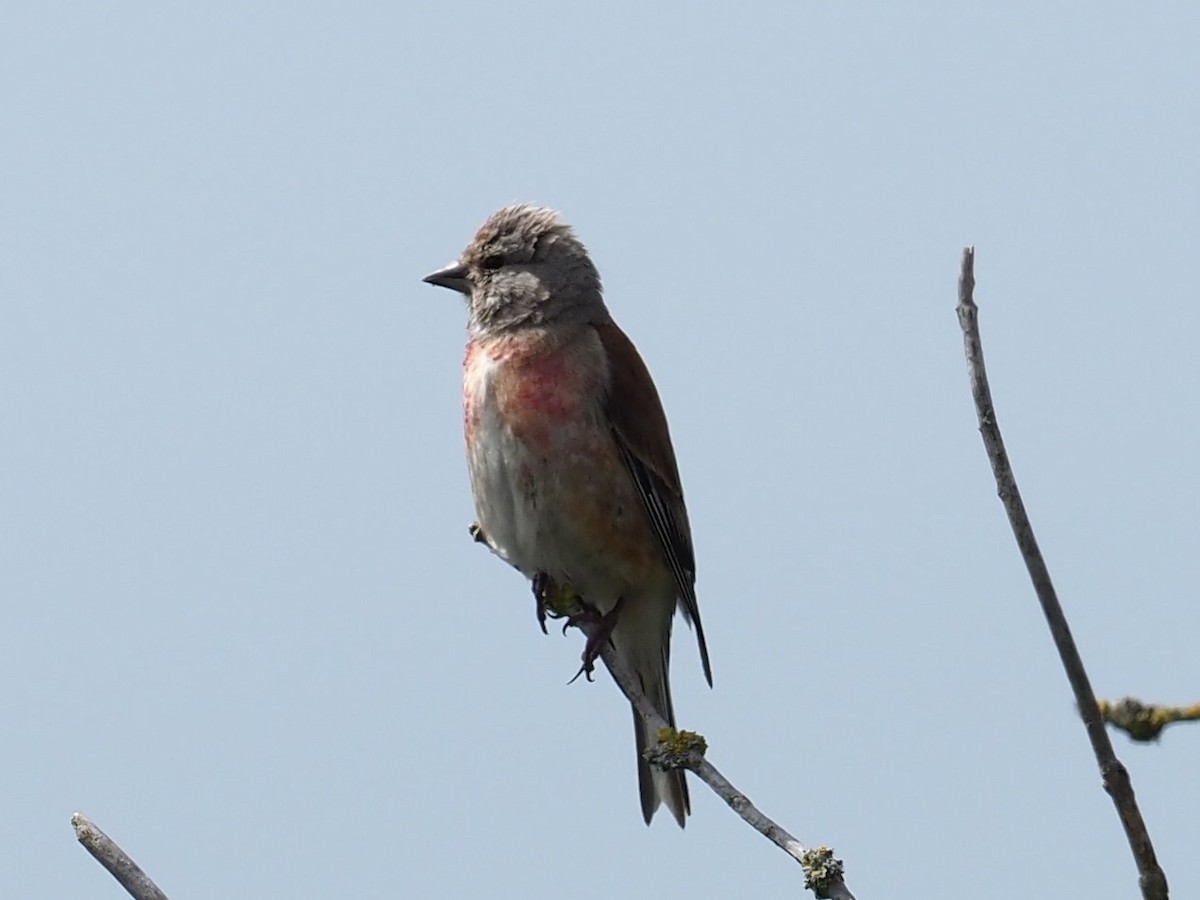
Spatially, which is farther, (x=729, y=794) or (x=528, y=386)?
(x=528, y=386)

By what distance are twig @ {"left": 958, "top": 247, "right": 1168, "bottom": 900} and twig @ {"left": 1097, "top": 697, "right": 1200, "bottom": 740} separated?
10 centimetres

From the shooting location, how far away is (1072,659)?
2.30m

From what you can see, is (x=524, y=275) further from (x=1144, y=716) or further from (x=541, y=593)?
(x=1144, y=716)

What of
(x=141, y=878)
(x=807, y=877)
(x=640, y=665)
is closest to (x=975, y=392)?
(x=807, y=877)

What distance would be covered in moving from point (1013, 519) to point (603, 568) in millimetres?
3147

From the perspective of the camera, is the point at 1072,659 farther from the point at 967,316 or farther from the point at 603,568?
the point at 603,568

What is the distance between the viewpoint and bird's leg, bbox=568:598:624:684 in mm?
5285

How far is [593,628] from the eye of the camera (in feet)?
17.8

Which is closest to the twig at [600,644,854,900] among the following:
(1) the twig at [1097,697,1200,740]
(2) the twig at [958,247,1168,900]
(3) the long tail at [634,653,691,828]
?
(2) the twig at [958,247,1168,900]

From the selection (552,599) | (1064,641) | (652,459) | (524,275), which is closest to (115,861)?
(1064,641)

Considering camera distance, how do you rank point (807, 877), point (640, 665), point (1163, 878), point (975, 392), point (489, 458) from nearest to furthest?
point (1163, 878) → point (975, 392) → point (807, 877) → point (489, 458) → point (640, 665)

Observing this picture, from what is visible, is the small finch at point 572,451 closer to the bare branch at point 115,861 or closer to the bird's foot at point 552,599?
the bird's foot at point 552,599

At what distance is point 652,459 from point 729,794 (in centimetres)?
258

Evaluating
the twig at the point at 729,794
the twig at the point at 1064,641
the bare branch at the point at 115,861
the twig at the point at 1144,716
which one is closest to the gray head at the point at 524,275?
the twig at the point at 729,794
